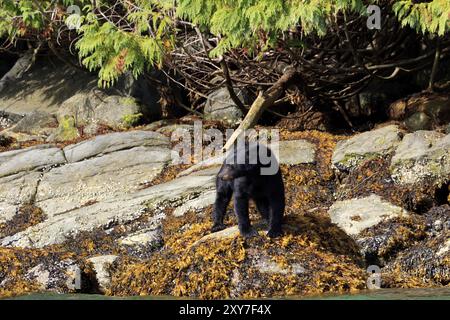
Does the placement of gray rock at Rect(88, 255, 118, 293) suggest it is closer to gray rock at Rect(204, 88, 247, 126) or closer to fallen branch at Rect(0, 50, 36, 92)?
gray rock at Rect(204, 88, 247, 126)

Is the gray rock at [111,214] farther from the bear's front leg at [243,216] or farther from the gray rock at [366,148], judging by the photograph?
the bear's front leg at [243,216]

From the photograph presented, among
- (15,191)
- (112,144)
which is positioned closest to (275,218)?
(15,191)

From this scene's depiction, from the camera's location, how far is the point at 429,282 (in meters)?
8.46

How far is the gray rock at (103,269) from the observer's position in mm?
Result: 8883

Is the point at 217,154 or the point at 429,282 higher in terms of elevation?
the point at 217,154

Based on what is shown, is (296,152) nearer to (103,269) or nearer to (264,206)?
(264,206)

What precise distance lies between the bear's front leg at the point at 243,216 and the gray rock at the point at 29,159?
519 cm

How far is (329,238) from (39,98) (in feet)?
33.6

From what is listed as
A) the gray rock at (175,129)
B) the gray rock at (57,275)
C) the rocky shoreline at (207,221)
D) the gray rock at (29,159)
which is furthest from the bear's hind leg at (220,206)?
the gray rock at (175,129)

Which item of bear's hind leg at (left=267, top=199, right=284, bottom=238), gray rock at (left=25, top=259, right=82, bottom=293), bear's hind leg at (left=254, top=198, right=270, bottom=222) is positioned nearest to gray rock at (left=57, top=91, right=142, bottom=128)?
gray rock at (left=25, top=259, right=82, bottom=293)

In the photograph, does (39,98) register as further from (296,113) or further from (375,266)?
(375,266)

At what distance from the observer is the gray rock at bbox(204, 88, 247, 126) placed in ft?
48.9

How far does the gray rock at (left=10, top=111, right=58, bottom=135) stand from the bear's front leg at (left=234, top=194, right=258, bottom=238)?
8404 mm
